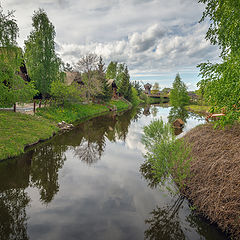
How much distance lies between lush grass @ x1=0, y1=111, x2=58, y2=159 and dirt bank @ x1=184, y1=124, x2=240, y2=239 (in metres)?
11.8

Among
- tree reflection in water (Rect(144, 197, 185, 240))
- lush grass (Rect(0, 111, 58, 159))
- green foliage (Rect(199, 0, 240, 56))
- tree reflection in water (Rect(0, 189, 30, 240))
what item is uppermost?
green foliage (Rect(199, 0, 240, 56))

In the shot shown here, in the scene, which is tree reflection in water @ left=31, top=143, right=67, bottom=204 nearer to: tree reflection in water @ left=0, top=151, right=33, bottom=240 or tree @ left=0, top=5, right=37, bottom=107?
tree reflection in water @ left=0, top=151, right=33, bottom=240

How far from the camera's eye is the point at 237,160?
614 centimetres

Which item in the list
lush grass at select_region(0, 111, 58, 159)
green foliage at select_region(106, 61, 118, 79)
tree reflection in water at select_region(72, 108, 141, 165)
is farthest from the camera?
Result: green foliage at select_region(106, 61, 118, 79)

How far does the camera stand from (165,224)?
6160 millimetres

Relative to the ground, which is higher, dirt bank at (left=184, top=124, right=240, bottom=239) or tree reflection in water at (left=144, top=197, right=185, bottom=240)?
dirt bank at (left=184, top=124, right=240, bottom=239)

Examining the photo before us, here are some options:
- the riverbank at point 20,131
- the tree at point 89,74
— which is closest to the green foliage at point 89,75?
the tree at point 89,74

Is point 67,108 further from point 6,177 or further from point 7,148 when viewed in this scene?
point 6,177

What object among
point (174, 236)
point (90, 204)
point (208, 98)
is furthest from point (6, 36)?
point (174, 236)

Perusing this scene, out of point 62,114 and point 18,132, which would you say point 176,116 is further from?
point 18,132

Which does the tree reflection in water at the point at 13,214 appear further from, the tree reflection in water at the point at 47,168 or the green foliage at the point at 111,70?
the green foliage at the point at 111,70

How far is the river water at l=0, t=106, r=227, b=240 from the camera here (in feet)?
18.9

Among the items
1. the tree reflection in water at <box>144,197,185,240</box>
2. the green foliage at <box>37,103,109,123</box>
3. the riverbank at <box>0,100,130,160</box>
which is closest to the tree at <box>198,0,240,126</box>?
the tree reflection in water at <box>144,197,185,240</box>

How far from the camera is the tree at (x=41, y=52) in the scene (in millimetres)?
25406
